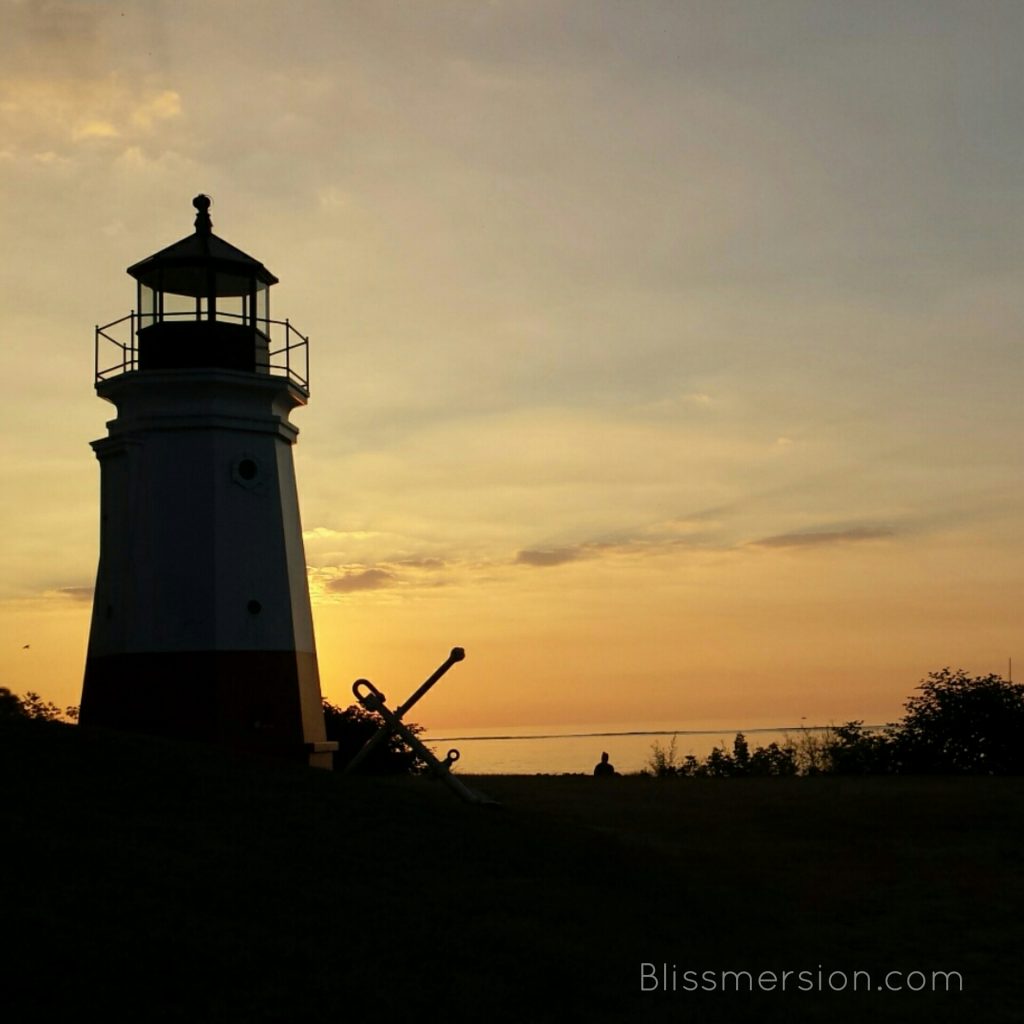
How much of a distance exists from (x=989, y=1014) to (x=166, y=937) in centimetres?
713

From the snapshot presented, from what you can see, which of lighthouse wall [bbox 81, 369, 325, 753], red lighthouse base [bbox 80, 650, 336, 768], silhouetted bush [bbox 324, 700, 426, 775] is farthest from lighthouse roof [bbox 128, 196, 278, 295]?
silhouetted bush [bbox 324, 700, 426, 775]

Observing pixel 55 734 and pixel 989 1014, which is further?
pixel 55 734

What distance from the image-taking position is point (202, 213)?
2747cm

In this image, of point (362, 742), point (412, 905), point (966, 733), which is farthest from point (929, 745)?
point (412, 905)

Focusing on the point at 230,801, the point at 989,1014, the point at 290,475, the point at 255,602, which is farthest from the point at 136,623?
the point at 989,1014

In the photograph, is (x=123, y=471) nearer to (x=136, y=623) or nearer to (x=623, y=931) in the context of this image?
(x=136, y=623)

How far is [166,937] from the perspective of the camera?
35.8 feet

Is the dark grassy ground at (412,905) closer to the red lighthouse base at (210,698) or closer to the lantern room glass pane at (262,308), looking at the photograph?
the red lighthouse base at (210,698)

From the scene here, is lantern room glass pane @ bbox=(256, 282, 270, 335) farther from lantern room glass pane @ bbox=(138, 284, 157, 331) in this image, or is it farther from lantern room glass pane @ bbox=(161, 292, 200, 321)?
lantern room glass pane @ bbox=(138, 284, 157, 331)

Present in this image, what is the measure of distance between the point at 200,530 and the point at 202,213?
6.46 meters

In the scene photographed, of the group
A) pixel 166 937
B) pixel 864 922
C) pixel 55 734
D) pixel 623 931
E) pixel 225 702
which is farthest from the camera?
pixel 225 702

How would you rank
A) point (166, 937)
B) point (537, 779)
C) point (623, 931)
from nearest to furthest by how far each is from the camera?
point (166, 937)
point (623, 931)
point (537, 779)

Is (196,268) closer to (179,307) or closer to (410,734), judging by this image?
(179,307)

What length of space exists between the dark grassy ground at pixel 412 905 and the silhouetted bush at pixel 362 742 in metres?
19.5
